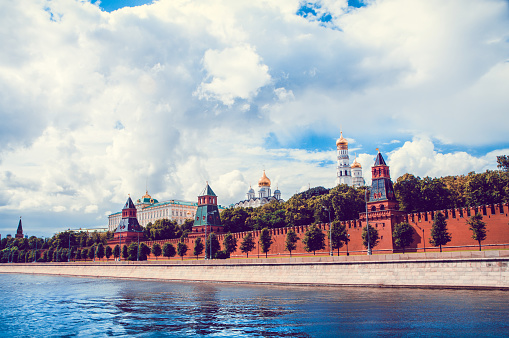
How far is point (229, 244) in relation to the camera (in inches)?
2581

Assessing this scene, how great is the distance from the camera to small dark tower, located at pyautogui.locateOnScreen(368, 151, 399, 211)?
51.3 meters

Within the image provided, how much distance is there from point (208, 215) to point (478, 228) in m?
45.9

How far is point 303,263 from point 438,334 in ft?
70.1

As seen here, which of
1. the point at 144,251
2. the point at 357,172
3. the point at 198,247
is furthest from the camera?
the point at 357,172

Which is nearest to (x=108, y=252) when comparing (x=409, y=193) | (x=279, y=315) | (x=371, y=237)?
(x=371, y=237)

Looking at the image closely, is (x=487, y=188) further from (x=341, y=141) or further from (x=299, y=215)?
(x=341, y=141)

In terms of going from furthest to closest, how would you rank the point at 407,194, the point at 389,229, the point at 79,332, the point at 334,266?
1. the point at 407,194
2. the point at 389,229
3. the point at 334,266
4. the point at 79,332

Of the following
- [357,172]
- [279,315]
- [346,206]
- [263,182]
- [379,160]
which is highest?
[263,182]

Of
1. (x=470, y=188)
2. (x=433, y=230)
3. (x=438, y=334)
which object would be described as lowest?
(x=438, y=334)

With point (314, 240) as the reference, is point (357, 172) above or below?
above

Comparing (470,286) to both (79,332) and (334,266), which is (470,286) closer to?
(334,266)

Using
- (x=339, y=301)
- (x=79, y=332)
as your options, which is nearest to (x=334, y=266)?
(x=339, y=301)

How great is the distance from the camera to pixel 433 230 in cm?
4394

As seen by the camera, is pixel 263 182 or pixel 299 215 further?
pixel 263 182
